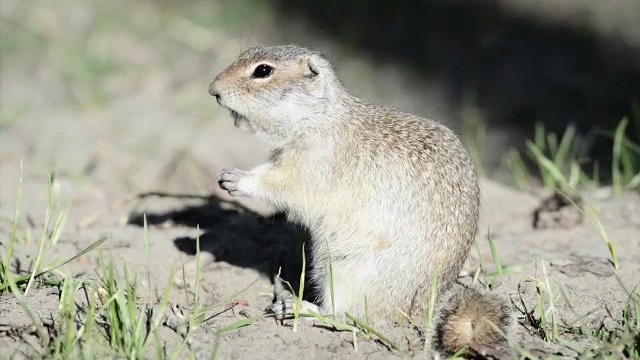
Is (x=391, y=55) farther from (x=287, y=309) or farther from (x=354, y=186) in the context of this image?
(x=287, y=309)

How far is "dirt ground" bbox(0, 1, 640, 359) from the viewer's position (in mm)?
3633

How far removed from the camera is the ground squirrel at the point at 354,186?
3.80 m

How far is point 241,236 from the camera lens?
15.7 ft

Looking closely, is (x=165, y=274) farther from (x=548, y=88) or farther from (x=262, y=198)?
(x=548, y=88)

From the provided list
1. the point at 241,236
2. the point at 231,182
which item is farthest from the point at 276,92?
the point at 241,236

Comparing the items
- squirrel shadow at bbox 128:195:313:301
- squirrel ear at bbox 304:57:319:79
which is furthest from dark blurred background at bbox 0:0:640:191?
squirrel ear at bbox 304:57:319:79

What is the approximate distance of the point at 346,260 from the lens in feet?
12.7

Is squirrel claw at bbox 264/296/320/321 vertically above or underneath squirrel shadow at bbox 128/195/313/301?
underneath

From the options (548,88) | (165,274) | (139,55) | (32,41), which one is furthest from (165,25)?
(165,274)

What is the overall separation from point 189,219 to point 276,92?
4.14ft

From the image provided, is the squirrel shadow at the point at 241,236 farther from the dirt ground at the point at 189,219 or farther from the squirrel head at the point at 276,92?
the squirrel head at the point at 276,92

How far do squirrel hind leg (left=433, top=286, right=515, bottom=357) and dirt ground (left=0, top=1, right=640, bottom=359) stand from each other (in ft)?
0.36

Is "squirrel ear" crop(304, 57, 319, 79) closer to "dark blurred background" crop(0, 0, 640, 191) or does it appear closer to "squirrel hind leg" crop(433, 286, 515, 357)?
"squirrel hind leg" crop(433, 286, 515, 357)

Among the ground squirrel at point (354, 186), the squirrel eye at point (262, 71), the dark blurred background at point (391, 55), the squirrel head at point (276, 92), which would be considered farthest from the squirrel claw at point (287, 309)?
the dark blurred background at point (391, 55)
